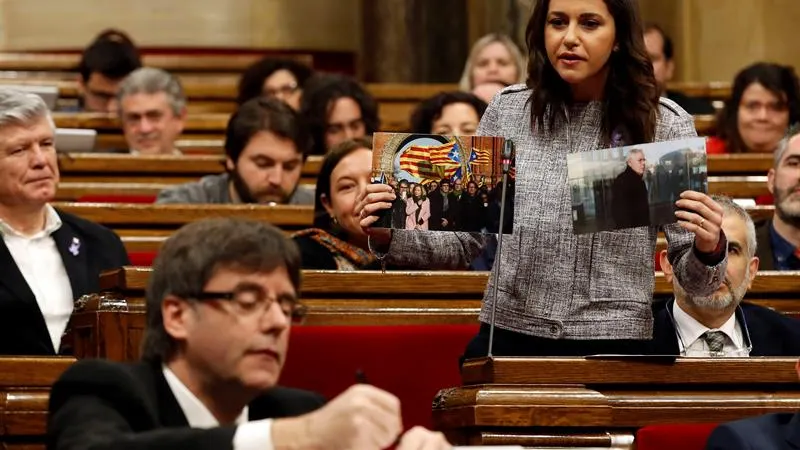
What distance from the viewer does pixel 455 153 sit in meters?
2.73

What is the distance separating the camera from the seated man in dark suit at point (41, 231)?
3.71 m

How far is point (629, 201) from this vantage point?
8.66 feet

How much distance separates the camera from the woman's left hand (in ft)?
8.61

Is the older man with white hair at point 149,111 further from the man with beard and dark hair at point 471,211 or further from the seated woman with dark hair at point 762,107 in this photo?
the man with beard and dark hair at point 471,211

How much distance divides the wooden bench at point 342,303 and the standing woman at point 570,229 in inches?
19.1

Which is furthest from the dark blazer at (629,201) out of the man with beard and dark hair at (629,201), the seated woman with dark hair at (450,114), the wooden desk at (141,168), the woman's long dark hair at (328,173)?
the wooden desk at (141,168)

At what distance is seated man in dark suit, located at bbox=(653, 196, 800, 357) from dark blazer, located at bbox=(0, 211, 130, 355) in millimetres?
1303

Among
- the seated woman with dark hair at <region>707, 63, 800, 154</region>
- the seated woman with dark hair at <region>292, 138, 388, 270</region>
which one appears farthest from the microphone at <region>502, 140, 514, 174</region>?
the seated woman with dark hair at <region>707, 63, 800, 154</region>

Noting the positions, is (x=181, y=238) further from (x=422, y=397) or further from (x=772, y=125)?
(x=772, y=125)

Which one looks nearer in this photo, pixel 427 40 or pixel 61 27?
pixel 427 40

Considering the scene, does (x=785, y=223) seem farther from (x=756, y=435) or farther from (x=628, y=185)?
(x=756, y=435)

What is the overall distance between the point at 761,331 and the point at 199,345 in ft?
5.35

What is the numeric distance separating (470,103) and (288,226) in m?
0.85

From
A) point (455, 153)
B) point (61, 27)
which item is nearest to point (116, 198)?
point (455, 153)
